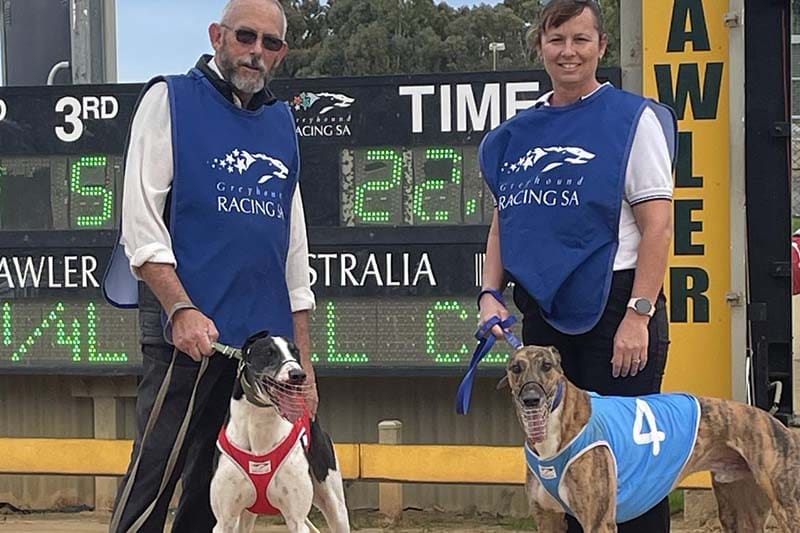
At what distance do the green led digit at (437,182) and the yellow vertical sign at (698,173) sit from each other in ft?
2.90

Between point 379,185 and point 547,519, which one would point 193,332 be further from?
point 379,185

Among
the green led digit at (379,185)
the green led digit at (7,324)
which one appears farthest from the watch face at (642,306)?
the green led digit at (7,324)

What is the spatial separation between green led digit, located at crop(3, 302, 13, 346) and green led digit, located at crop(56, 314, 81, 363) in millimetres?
232

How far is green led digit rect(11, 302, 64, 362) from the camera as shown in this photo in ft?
18.8

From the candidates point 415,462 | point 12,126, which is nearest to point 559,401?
point 415,462

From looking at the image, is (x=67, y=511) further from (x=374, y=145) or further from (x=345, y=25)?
(x=345, y=25)

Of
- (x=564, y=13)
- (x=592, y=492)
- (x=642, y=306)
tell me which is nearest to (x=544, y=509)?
(x=592, y=492)

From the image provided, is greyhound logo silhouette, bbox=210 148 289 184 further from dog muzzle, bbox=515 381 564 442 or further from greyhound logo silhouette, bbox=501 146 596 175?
dog muzzle, bbox=515 381 564 442

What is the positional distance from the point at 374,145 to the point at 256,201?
2.36 m

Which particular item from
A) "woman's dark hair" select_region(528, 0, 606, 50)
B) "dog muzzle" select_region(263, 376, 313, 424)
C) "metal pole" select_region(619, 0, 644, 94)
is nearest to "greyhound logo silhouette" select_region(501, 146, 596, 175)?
"woman's dark hair" select_region(528, 0, 606, 50)

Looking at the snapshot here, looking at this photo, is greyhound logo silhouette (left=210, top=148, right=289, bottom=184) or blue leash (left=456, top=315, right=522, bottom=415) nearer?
greyhound logo silhouette (left=210, top=148, right=289, bottom=184)

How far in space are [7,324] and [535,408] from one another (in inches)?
133

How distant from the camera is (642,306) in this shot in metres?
3.11

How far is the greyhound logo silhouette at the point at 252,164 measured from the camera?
3.18 metres
